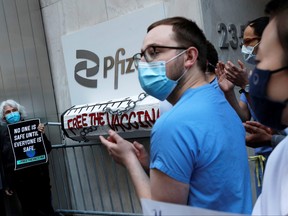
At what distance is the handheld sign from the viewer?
205 inches

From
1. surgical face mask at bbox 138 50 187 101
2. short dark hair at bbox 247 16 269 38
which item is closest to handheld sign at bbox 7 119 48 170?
A: short dark hair at bbox 247 16 269 38

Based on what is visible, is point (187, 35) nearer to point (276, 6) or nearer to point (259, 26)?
point (276, 6)

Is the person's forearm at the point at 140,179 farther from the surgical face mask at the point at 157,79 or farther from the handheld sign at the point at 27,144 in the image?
the handheld sign at the point at 27,144

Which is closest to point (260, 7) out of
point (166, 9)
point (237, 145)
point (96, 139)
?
point (166, 9)

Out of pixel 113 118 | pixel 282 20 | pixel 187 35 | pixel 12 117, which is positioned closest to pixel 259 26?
pixel 187 35

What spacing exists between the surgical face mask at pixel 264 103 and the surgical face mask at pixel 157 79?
21.8 inches

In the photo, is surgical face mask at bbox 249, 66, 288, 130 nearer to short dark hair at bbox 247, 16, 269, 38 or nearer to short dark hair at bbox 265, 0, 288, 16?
short dark hair at bbox 265, 0, 288, 16

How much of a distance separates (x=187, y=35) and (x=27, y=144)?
12.6ft

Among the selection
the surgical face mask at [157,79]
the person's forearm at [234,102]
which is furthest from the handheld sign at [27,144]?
the surgical face mask at [157,79]

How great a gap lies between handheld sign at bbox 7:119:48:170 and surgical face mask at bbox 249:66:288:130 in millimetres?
4262

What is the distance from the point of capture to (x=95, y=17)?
17.8ft

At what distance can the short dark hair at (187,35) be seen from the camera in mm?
1878

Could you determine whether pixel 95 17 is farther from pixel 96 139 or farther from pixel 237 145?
pixel 237 145

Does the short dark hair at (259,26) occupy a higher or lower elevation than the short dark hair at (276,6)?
higher
